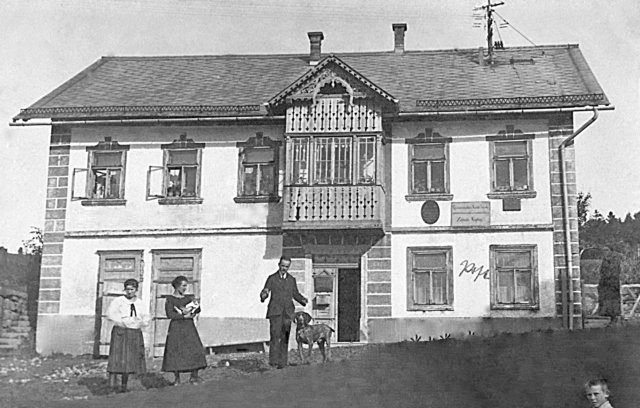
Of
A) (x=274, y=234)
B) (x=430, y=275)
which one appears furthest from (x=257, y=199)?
(x=430, y=275)

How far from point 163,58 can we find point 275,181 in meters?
2.01

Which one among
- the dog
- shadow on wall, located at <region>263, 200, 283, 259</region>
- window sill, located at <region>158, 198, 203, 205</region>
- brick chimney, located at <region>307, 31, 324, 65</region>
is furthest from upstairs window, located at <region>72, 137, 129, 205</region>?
the dog

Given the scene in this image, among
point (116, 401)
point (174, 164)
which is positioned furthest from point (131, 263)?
point (116, 401)

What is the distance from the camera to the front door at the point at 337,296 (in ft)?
37.4

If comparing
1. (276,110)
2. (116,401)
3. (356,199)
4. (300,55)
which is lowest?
(116,401)

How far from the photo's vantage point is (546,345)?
10375 millimetres

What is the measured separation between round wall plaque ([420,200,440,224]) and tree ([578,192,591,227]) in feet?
5.47

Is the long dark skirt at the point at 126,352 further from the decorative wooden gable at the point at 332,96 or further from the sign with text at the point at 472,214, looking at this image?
the sign with text at the point at 472,214

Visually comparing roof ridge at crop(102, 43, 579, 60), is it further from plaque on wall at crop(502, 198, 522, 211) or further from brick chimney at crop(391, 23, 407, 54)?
plaque on wall at crop(502, 198, 522, 211)

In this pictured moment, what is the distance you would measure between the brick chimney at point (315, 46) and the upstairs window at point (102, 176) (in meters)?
2.51

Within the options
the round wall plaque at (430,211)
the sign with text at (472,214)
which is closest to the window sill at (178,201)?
the round wall plaque at (430,211)

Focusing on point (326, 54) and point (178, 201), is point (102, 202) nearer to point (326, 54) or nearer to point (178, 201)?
point (178, 201)

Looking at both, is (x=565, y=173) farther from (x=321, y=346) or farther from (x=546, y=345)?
(x=321, y=346)

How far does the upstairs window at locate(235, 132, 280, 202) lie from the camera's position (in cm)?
1162
